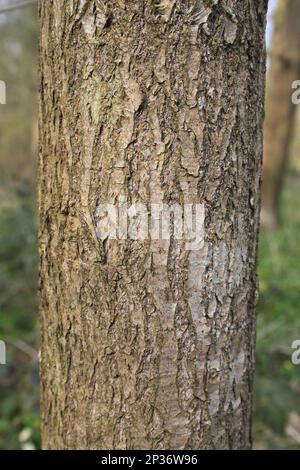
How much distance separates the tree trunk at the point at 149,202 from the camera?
3.10 feet

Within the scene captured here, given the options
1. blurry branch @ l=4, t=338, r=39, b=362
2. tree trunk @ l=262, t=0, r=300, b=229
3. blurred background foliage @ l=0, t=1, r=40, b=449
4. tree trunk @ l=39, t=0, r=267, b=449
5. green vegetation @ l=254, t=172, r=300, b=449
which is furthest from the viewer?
tree trunk @ l=262, t=0, r=300, b=229

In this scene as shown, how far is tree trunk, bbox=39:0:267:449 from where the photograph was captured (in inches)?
37.2

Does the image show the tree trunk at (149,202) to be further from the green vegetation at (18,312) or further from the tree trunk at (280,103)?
the tree trunk at (280,103)

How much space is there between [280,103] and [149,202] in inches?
179

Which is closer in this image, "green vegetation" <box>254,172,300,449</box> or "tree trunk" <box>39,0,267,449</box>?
"tree trunk" <box>39,0,267,449</box>

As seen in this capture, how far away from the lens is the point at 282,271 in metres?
3.92

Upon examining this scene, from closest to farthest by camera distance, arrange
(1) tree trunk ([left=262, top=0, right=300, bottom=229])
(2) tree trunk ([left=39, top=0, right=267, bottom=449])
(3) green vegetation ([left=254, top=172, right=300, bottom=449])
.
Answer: (2) tree trunk ([left=39, top=0, right=267, bottom=449]) → (3) green vegetation ([left=254, top=172, right=300, bottom=449]) → (1) tree trunk ([left=262, top=0, right=300, bottom=229])

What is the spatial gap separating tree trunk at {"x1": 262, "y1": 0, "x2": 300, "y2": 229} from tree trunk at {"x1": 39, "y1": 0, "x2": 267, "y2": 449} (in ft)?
13.9

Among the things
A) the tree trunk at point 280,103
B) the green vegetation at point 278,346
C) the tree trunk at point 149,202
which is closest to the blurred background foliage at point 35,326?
the green vegetation at point 278,346

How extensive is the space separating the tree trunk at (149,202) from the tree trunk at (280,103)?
424cm

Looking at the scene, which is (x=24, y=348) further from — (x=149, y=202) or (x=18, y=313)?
(x=149, y=202)

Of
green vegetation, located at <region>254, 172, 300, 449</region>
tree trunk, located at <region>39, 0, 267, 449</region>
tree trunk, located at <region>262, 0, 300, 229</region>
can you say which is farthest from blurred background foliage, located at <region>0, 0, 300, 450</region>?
tree trunk, located at <region>39, 0, 267, 449</region>

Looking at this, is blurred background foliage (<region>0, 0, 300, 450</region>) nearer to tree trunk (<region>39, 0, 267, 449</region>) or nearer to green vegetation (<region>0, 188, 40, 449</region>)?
green vegetation (<region>0, 188, 40, 449</region>)
